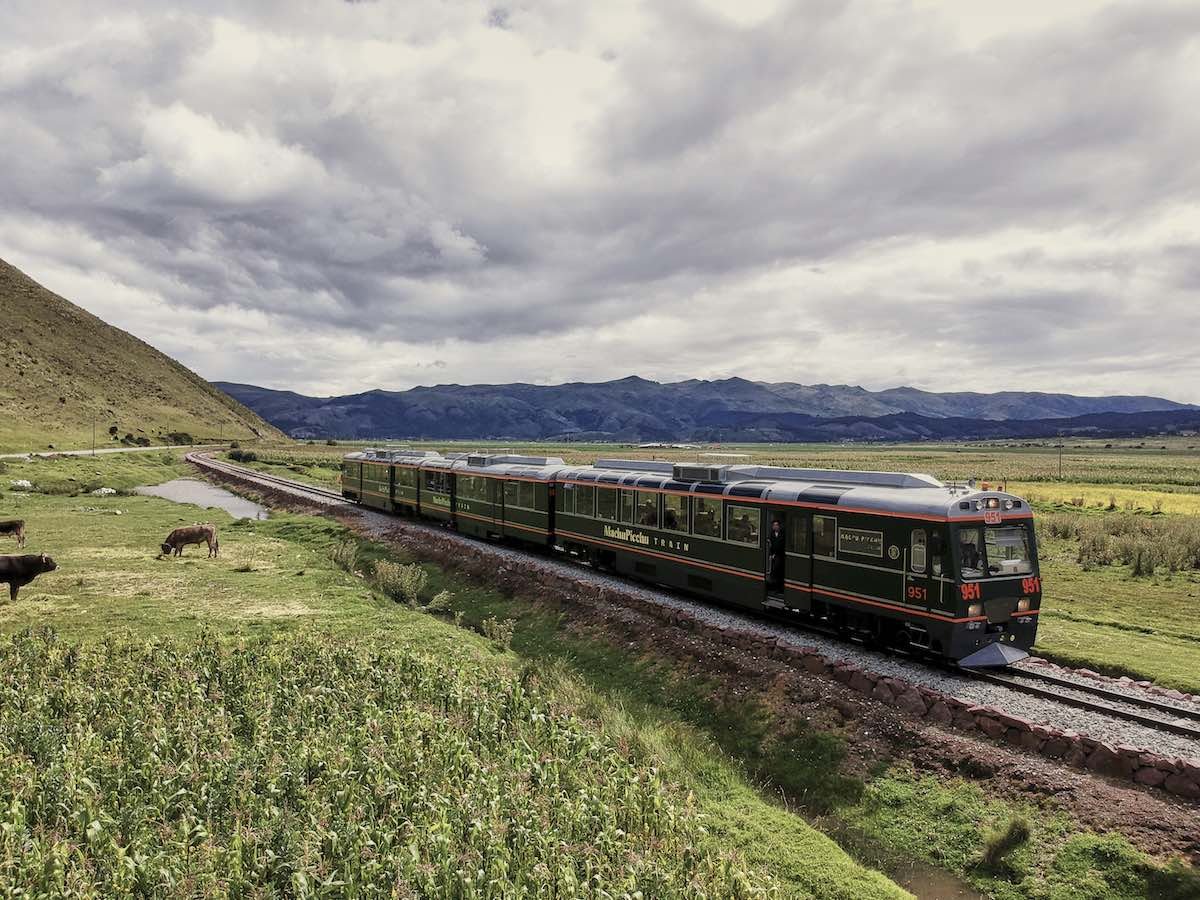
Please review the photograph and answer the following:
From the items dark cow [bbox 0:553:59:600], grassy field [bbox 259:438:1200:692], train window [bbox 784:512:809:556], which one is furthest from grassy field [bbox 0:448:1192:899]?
grassy field [bbox 259:438:1200:692]

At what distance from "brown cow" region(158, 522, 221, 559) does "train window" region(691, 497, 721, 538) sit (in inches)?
823

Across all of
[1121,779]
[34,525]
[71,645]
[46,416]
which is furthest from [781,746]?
[46,416]

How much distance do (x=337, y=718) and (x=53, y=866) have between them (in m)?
4.26

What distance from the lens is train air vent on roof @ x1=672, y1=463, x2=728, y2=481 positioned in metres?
22.2

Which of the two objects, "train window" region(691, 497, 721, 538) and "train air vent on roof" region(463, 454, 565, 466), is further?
"train air vent on roof" region(463, 454, 565, 466)

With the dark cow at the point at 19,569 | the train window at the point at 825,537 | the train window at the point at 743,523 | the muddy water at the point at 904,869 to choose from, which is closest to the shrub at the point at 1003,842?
the muddy water at the point at 904,869

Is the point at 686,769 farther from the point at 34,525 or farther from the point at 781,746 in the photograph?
the point at 34,525

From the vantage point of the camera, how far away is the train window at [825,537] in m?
17.6

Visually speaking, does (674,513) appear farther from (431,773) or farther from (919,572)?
(431,773)

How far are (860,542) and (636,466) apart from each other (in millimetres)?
11762

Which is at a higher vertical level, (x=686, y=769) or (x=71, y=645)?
(x=71, y=645)

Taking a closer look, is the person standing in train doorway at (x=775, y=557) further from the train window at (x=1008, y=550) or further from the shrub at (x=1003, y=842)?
the shrub at (x=1003, y=842)

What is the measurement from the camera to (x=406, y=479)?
1795 inches

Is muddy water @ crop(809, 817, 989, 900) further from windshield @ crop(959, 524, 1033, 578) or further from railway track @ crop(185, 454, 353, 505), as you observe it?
railway track @ crop(185, 454, 353, 505)
